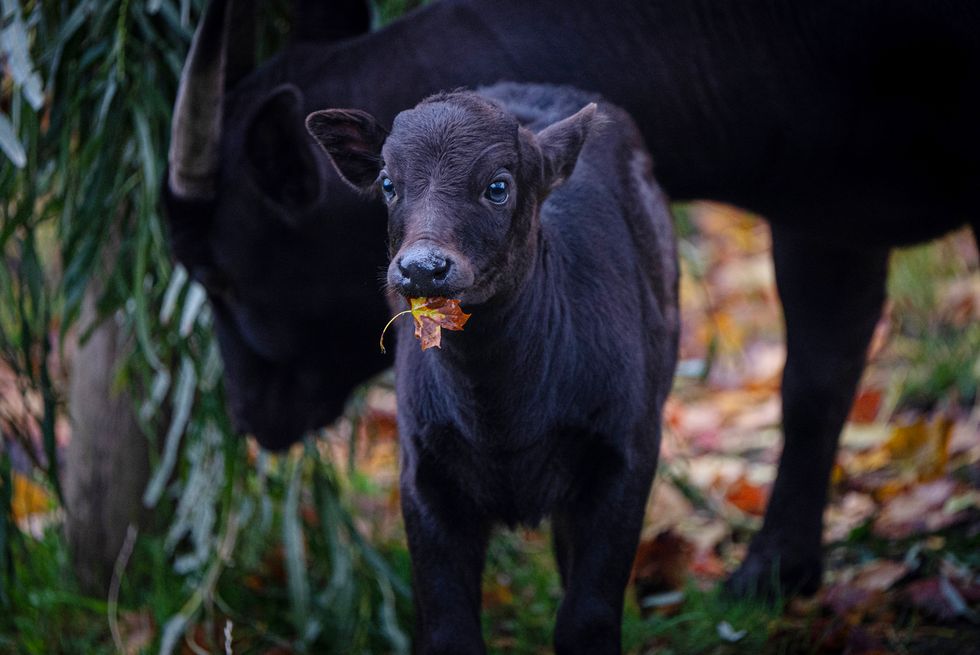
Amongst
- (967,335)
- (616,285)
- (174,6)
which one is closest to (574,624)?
(616,285)

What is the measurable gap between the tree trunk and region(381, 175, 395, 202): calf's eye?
2.12m

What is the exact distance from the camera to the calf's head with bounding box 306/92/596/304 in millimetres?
2301

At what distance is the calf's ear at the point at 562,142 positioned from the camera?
8.63 ft

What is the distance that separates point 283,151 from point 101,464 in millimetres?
1457

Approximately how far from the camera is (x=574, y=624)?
2.75 meters

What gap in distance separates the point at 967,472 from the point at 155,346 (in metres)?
2.72

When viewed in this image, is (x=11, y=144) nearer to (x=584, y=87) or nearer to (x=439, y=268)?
(x=584, y=87)

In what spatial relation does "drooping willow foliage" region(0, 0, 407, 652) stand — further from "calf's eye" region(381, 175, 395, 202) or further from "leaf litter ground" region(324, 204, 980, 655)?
"calf's eye" region(381, 175, 395, 202)

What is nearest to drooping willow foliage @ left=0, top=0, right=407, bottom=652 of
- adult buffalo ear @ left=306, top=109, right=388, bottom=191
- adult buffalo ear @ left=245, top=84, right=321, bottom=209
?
adult buffalo ear @ left=245, top=84, right=321, bottom=209

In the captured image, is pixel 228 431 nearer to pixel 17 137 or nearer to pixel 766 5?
pixel 17 137

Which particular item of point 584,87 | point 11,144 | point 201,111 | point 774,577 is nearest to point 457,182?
point 584,87

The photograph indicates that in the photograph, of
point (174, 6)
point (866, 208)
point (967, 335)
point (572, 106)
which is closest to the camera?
point (572, 106)

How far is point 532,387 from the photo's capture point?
2.77m

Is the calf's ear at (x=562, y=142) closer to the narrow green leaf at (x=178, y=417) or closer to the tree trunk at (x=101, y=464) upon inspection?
the narrow green leaf at (x=178, y=417)
